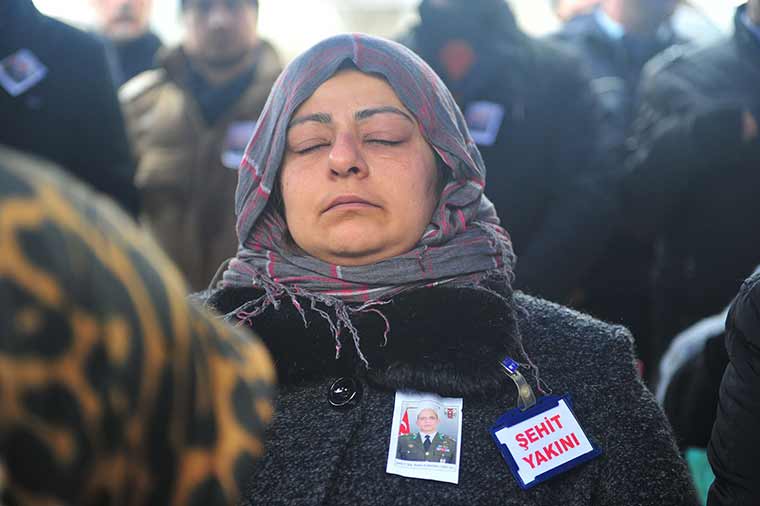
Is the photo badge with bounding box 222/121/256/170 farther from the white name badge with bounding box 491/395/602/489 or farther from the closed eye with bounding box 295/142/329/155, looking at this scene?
the white name badge with bounding box 491/395/602/489

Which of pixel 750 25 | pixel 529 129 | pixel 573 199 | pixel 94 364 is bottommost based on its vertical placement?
pixel 573 199

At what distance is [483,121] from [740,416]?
1.53 metres

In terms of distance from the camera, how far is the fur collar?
163 cm

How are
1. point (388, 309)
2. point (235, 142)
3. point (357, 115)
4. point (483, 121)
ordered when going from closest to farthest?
point (388, 309)
point (357, 115)
point (483, 121)
point (235, 142)

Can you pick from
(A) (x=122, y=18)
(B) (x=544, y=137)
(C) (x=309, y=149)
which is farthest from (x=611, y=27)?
(A) (x=122, y=18)

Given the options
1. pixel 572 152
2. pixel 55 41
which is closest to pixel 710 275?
pixel 572 152

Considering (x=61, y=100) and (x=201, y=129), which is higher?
(x=61, y=100)

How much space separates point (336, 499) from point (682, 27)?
3542 mm

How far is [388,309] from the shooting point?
172 centimetres

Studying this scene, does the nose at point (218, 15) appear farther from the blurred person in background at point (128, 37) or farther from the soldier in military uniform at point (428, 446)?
the soldier in military uniform at point (428, 446)

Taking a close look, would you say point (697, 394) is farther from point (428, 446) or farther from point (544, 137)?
point (544, 137)

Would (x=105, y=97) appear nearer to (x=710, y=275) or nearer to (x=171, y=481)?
(x=710, y=275)

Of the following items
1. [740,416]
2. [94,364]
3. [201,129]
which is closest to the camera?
[94,364]

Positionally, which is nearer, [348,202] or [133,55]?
[348,202]
